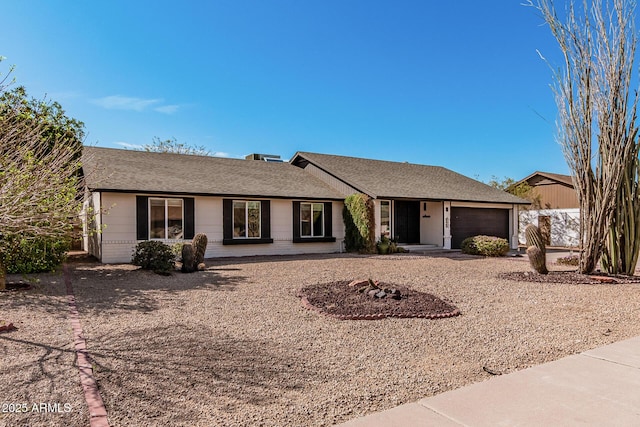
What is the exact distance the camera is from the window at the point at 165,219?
14344 millimetres

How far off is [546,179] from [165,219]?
26.8m

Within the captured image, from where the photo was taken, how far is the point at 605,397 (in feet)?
11.6

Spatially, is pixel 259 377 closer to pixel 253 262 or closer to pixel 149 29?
pixel 253 262

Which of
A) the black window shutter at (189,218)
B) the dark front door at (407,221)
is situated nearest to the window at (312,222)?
the dark front door at (407,221)

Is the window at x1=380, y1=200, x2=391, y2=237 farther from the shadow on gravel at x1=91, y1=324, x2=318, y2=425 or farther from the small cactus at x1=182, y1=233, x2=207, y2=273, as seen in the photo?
the shadow on gravel at x1=91, y1=324, x2=318, y2=425

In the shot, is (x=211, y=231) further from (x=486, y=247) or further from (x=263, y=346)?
(x=486, y=247)

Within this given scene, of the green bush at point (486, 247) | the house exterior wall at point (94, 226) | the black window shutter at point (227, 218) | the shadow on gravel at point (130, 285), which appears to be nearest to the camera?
the shadow on gravel at point (130, 285)

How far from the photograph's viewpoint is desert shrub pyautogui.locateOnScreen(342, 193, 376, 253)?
1702 centimetres

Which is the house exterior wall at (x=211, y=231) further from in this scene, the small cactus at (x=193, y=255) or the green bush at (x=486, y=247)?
the green bush at (x=486, y=247)

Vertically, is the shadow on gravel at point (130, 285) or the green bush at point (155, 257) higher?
the green bush at point (155, 257)

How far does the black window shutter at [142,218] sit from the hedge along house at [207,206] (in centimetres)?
3

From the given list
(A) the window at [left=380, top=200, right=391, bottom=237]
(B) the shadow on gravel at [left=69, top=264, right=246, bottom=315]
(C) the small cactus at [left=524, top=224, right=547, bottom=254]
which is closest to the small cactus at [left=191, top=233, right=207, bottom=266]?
(B) the shadow on gravel at [left=69, top=264, right=246, bottom=315]

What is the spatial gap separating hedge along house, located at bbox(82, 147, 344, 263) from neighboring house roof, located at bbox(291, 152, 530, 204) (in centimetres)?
147

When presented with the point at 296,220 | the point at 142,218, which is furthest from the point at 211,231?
the point at 296,220
